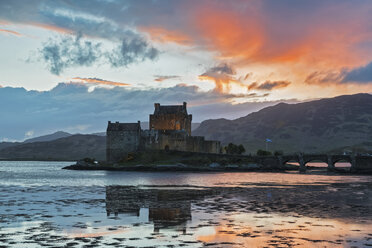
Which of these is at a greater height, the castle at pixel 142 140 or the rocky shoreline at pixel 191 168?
the castle at pixel 142 140

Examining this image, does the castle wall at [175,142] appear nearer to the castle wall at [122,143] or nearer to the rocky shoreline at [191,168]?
the castle wall at [122,143]

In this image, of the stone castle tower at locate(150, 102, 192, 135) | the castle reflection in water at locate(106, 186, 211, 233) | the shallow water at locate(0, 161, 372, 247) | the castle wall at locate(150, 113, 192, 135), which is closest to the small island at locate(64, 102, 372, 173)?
the castle wall at locate(150, 113, 192, 135)

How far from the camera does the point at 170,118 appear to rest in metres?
134

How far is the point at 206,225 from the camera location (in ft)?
78.2

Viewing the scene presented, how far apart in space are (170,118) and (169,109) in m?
3.53

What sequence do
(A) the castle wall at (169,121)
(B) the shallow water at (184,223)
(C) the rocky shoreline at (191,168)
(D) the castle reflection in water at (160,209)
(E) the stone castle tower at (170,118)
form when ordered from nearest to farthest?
(B) the shallow water at (184,223) → (D) the castle reflection in water at (160,209) → (C) the rocky shoreline at (191,168) → (A) the castle wall at (169,121) → (E) the stone castle tower at (170,118)

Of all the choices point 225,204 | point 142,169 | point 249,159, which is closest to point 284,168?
point 249,159

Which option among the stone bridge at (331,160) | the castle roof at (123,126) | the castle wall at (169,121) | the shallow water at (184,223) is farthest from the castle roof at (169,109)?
the shallow water at (184,223)

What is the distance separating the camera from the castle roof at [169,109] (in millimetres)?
134500

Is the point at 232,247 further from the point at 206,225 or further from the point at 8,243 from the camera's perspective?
the point at 8,243

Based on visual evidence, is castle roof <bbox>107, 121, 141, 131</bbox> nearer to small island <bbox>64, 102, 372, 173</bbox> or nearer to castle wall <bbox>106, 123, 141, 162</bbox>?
small island <bbox>64, 102, 372, 173</bbox>

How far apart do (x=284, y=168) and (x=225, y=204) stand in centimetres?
8959

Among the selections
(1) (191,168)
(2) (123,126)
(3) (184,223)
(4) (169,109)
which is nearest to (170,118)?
(4) (169,109)

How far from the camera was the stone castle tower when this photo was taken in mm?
132875
